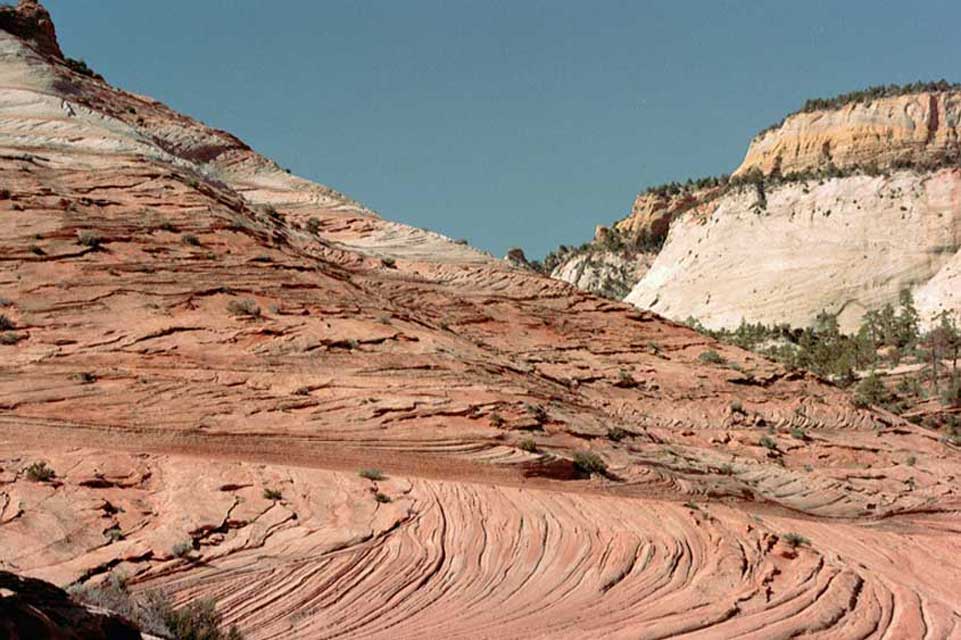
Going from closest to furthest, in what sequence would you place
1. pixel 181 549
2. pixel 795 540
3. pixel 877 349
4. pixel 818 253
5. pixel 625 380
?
pixel 181 549 < pixel 795 540 < pixel 625 380 < pixel 877 349 < pixel 818 253

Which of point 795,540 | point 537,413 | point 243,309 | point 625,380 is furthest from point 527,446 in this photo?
point 625,380

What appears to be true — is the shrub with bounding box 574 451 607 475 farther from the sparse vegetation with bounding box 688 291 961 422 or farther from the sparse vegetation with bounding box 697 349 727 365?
the sparse vegetation with bounding box 688 291 961 422

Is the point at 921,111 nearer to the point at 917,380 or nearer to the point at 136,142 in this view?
the point at 917,380

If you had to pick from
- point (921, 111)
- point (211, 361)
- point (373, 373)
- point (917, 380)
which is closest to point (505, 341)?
point (373, 373)

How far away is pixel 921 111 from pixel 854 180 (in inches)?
919

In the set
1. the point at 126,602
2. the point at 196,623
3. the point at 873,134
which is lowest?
the point at 196,623

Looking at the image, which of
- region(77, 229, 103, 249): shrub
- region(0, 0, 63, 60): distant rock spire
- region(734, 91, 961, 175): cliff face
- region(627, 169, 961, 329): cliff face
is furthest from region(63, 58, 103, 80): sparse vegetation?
region(734, 91, 961, 175): cliff face

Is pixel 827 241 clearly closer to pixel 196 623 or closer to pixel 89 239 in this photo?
pixel 89 239

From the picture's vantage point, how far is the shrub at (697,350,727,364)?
27031 mm

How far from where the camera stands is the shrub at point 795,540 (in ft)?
58.1

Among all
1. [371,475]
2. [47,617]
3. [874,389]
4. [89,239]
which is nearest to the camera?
[47,617]

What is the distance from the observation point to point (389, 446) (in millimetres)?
16891

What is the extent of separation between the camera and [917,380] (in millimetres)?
56000

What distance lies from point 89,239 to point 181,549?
31.3 ft
